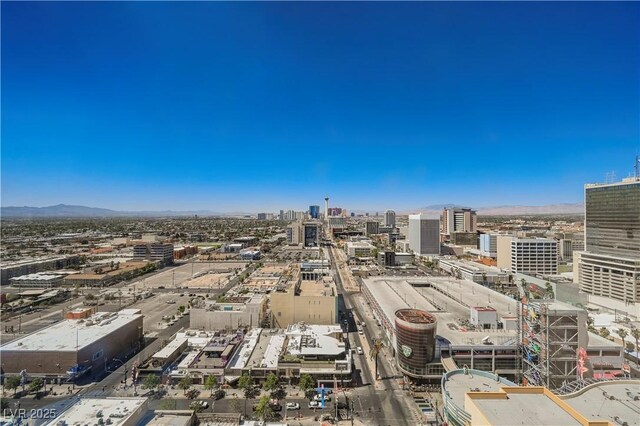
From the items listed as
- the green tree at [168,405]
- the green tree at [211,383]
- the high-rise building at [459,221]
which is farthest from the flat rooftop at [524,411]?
the high-rise building at [459,221]

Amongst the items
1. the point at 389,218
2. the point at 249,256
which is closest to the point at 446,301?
the point at 249,256

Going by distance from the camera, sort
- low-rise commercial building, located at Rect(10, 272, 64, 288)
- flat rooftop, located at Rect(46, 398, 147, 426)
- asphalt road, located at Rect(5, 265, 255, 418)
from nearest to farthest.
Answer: flat rooftop, located at Rect(46, 398, 147, 426), asphalt road, located at Rect(5, 265, 255, 418), low-rise commercial building, located at Rect(10, 272, 64, 288)

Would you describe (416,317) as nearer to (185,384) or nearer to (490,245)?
(185,384)

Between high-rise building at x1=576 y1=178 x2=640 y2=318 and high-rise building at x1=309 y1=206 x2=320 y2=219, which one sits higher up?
high-rise building at x1=309 y1=206 x2=320 y2=219

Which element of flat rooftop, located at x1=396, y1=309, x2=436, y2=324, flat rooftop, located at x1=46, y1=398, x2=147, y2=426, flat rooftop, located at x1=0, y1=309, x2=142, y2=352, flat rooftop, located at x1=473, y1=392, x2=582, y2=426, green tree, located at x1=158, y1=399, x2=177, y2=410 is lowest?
green tree, located at x1=158, y1=399, x2=177, y2=410

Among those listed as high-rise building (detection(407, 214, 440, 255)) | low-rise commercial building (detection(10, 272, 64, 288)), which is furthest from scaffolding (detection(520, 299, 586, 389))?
high-rise building (detection(407, 214, 440, 255))

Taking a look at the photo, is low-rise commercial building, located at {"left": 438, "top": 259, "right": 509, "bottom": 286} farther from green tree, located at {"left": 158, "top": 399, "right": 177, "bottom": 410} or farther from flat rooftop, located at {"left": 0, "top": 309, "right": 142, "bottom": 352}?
flat rooftop, located at {"left": 0, "top": 309, "right": 142, "bottom": 352}
